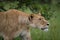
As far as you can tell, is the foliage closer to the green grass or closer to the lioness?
the green grass

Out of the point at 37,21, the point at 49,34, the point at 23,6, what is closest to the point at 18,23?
the point at 37,21

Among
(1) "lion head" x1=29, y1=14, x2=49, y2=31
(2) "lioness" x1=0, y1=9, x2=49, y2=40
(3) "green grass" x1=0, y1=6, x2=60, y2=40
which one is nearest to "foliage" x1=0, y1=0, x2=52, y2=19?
(3) "green grass" x1=0, y1=6, x2=60, y2=40

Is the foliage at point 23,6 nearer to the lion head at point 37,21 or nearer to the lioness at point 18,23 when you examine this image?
the lioness at point 18,23

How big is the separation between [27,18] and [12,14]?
16.0 inches

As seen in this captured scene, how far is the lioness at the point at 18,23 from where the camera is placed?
9258 millimetres

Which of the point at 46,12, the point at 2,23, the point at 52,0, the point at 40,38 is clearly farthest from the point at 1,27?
the point at 52,0

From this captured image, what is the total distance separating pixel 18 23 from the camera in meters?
9.32

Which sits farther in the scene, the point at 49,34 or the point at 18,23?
the point at 49,34

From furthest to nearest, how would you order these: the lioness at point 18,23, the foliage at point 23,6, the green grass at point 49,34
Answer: the foliage at point 23,6, the green grass at point 49,34, the lioness at point 18,23

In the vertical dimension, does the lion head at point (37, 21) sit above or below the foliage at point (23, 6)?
above

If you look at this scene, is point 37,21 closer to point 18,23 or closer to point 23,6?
point 18,23

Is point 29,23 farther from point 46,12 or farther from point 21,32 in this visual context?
point 46,12

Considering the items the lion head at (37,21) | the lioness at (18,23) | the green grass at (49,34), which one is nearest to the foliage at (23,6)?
the green grass at (49,34)

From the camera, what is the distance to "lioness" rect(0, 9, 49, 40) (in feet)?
30.4
